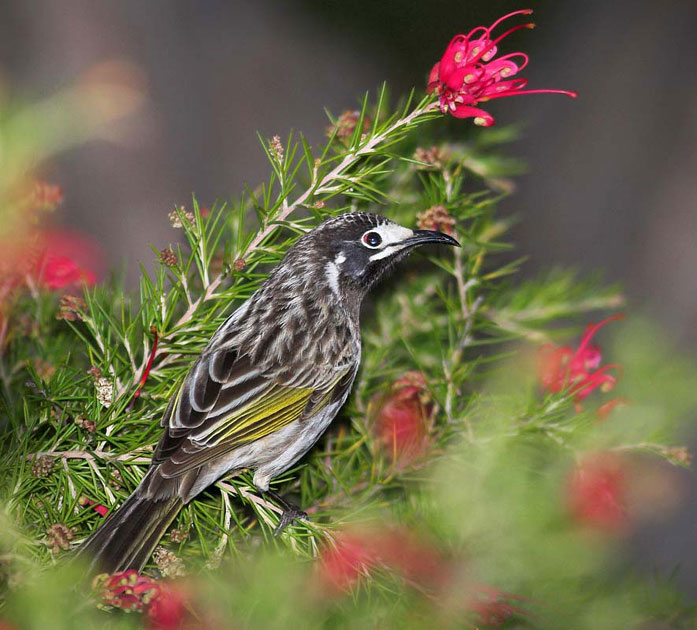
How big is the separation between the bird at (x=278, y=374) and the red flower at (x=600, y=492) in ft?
1.96

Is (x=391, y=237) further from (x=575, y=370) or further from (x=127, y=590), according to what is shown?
(x=127, y=590)

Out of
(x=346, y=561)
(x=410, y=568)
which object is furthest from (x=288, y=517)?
(x=410, y=568)

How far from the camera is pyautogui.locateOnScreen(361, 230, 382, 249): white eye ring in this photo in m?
2.33

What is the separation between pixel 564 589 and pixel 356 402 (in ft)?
3.57

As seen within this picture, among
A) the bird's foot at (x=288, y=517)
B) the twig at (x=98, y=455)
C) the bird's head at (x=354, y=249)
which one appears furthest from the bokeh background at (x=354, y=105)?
the bird's foot at (x=288, y=517)

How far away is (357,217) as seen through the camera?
2.31 m

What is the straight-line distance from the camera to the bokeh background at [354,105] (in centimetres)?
410

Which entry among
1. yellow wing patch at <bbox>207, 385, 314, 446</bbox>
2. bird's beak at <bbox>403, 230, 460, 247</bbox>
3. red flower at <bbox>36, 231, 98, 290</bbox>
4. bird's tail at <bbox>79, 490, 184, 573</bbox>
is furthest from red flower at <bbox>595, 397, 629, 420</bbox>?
red flower at <bbox>36, 231, 98, 290</bbox>

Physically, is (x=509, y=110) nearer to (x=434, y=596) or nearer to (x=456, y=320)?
(x=456, y=320)

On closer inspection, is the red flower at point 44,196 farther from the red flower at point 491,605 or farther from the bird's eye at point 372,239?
the red flower at point 491,605

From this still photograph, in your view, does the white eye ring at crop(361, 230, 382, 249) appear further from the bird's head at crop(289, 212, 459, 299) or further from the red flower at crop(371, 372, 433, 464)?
the red flower at crop(371, 372, 433, 464)

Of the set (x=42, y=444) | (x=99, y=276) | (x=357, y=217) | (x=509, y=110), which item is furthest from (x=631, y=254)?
(x=42, y=444)

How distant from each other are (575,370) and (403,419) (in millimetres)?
→ 421

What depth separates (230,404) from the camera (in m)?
2.17
